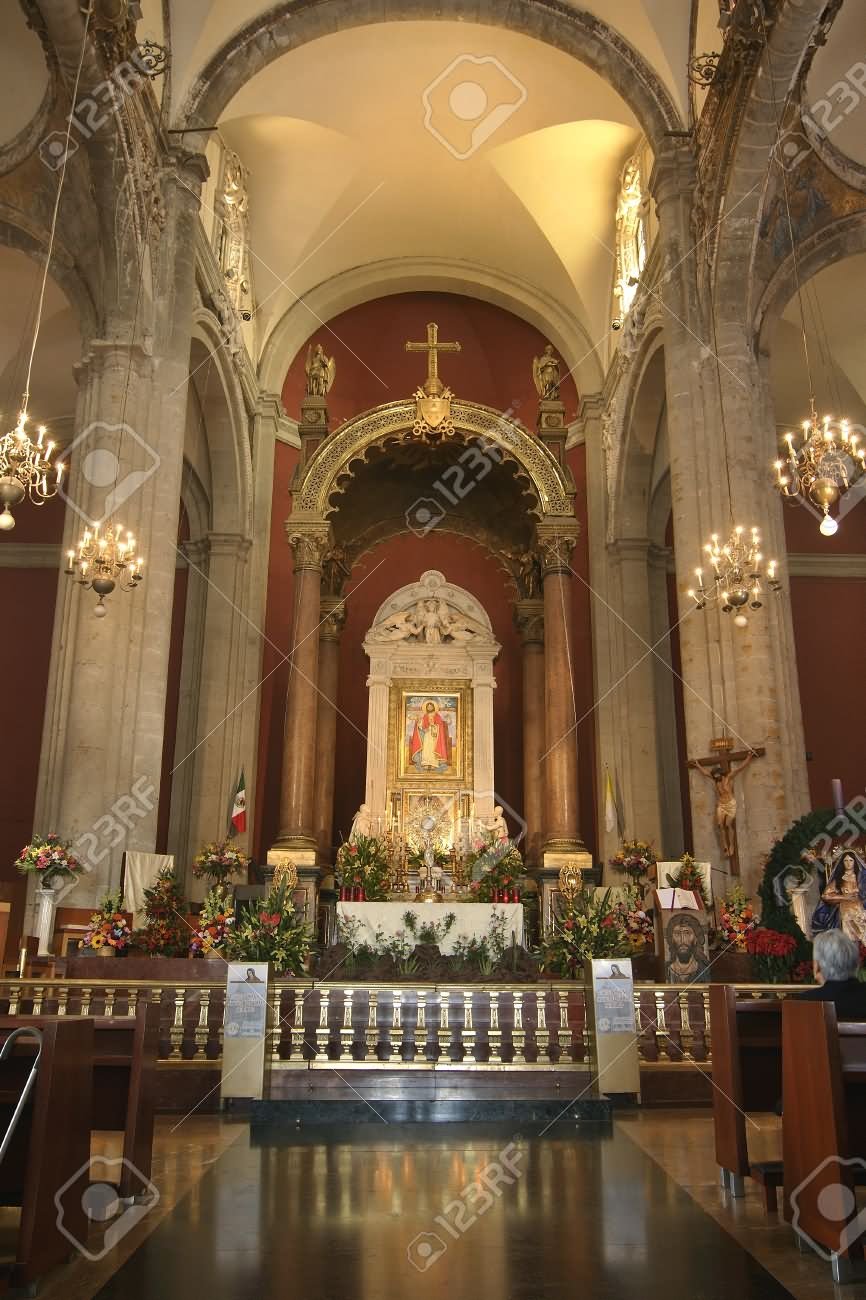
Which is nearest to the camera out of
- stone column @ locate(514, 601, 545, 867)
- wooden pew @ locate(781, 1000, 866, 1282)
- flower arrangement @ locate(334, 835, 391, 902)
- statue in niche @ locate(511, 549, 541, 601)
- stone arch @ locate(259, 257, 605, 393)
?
wooden pew @ locate(781, 1000, 866, 1282)

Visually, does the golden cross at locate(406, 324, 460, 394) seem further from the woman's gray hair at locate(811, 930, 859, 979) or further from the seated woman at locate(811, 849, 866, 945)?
the woman's gray hair at locate(811, 930, 859, 979)

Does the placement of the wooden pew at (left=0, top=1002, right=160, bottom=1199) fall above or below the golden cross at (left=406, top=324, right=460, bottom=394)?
below

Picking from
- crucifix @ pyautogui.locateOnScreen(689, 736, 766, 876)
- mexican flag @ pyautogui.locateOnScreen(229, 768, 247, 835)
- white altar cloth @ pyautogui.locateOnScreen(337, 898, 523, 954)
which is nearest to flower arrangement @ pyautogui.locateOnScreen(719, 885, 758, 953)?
crucifix @ pyautogui.locateOnScreen(689, 736, 766, 876)

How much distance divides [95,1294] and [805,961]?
672cm

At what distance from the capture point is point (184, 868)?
15.3 meters

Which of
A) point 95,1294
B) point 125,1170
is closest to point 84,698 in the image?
point 125,1170

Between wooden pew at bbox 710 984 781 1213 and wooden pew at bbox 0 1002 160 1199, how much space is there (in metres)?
2.34

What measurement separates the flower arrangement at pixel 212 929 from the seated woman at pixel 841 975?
5.95 m

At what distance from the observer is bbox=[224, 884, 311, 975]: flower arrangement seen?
7660mm

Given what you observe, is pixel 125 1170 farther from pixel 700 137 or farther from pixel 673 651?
pixel 673 651

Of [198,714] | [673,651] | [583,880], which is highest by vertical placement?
[673,651]

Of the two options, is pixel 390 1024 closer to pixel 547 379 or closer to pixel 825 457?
pixel 825 457

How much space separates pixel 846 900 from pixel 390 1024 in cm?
323

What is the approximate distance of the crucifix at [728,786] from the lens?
972 centimetres
